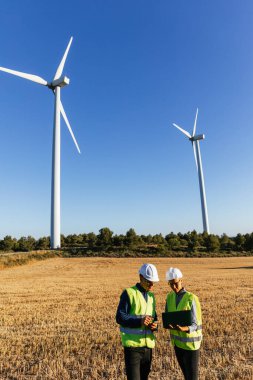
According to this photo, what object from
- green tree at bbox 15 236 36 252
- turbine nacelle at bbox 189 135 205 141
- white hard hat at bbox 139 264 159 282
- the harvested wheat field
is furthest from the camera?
green tree at bbox 15 236 36 252

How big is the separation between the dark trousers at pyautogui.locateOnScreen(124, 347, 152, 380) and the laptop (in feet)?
1.67

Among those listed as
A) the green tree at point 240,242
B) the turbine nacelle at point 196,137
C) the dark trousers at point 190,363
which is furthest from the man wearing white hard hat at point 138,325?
the green tree at point 240,242

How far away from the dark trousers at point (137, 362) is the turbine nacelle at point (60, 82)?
6464cm

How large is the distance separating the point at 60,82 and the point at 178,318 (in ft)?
213

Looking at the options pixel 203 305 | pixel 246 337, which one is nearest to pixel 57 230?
pixel 203 305

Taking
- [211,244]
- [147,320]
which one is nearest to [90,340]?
[147,320]

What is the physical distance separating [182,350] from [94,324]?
7532 millimetres

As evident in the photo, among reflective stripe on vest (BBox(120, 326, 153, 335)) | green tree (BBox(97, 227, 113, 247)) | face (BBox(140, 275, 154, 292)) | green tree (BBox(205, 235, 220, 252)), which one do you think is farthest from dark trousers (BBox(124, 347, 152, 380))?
green tree (BBox(97, 227, 113, 247))

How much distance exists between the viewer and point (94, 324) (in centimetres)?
1191

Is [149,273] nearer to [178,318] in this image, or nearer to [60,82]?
[178,318]

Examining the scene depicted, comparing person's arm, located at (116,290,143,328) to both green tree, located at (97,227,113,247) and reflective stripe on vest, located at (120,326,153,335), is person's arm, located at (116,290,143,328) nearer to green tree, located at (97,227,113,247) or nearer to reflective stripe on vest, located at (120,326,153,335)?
reflective stripe on vest, located at (120,326,153,335)

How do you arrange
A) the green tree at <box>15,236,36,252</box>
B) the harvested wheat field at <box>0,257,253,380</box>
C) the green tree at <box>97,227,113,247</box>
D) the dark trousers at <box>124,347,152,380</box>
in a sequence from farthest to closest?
the green tree at <box>15,236,36,252</box>
the green tree at <box>97,227,113,247</box>
the harvested wheat field at <box>0,257,253,380</box>
the dark trousers at <box>124,347,152,380</box>

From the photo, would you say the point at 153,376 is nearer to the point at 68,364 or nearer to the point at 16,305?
the point at 68,364

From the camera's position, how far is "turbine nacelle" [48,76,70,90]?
2510 inches
